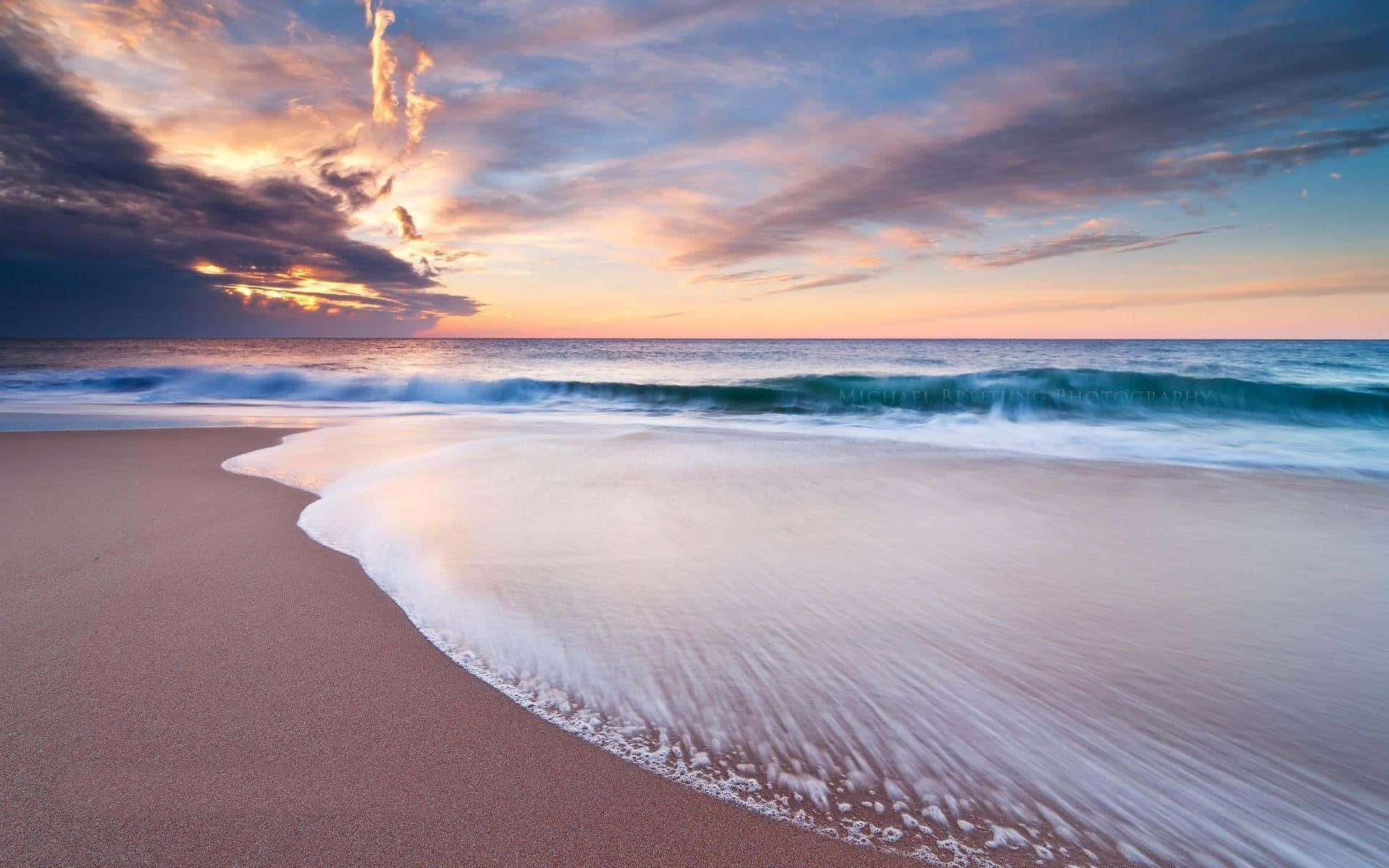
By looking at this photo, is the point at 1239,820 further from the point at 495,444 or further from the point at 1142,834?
the point at 495,444

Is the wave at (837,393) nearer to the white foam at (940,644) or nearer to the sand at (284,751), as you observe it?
the white foam at (940,644)

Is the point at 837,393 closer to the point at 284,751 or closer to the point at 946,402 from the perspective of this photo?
A: the point at 946,402

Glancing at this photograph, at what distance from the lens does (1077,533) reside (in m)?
3.94

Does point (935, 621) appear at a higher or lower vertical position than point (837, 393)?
lower

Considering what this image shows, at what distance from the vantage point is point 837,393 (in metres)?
17.9

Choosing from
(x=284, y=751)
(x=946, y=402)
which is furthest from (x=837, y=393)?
(x=284, y=751)

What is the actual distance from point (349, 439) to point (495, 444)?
193cm

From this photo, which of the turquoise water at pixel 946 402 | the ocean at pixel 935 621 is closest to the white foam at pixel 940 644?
the ocean at pixel 935 621

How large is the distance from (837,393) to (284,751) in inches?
676

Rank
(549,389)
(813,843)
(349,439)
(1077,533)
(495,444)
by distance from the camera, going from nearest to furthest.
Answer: (813,843) < (1077,533) < (495,444) < (349,439) < (549,389)

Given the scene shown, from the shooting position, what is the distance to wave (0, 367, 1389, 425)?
13.3 metres

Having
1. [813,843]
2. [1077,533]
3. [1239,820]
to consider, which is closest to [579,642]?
[813,843]

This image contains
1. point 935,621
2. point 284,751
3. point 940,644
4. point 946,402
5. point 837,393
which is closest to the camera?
point 284,751

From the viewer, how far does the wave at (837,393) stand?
13.3 meters
